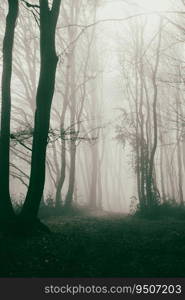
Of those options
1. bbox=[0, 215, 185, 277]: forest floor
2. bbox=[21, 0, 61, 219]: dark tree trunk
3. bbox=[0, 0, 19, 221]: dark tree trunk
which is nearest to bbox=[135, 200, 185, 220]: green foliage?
bbox=[0, 215, 185, 277]: forest floor

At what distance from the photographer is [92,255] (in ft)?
32.1

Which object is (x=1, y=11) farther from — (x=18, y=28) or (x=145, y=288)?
(x=145, y=288)

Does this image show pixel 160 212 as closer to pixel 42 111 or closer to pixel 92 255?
pixel 42 111

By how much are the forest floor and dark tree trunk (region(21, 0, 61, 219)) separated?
1.07 m

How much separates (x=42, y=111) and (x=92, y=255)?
4.36 m

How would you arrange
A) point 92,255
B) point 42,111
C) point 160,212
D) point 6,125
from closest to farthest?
point 92,255 → point 6,125 → point 42,111 → point 160,212

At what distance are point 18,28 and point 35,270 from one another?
19184 millimetres

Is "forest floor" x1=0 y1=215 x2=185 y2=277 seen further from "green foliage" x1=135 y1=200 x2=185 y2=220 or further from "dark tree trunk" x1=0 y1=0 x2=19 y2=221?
"green foliage" x1=135 y1=200 x2=185 y2=220

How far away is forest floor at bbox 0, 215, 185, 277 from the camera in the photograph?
28.2 feet

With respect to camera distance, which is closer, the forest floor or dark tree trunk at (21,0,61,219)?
the forest floor

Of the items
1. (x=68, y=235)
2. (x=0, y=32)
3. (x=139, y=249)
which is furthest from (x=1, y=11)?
(x=139, y=249)

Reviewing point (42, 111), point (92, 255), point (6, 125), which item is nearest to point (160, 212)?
point (42, 111)

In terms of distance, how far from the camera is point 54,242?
1067cm

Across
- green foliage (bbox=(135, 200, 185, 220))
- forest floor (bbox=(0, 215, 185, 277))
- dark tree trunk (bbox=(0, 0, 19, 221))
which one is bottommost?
forest floor (bbox=(0, 215, 185, 277))
